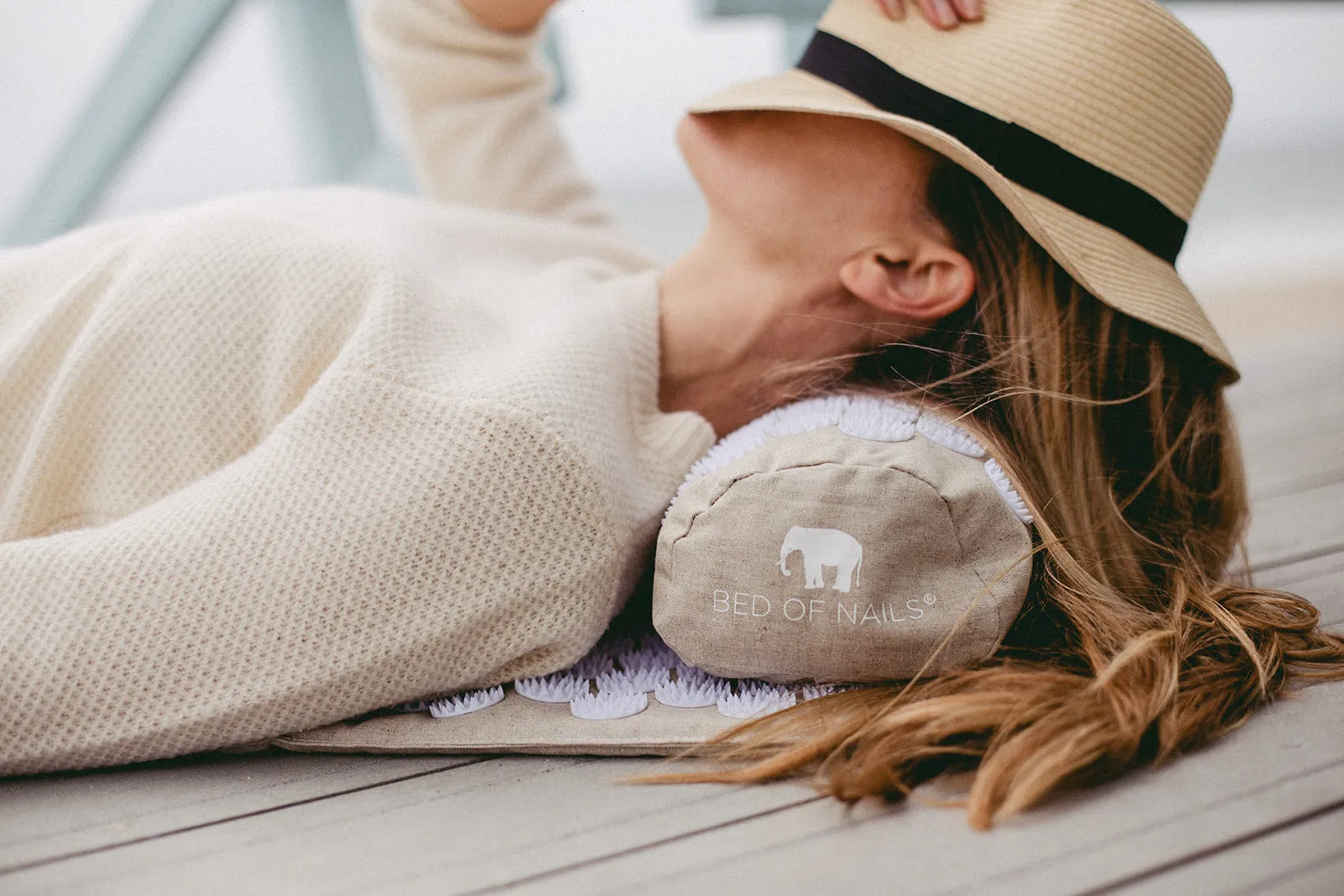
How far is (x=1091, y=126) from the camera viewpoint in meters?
1.02

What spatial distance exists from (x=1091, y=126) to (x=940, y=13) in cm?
20

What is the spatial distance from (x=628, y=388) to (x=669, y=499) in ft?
0.44

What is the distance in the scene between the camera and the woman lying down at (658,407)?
0.84m

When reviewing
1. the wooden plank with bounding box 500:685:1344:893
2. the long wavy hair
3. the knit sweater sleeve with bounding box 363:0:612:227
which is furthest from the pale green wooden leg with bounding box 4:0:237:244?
the wooden plank with bounding box 500:685:1344:893

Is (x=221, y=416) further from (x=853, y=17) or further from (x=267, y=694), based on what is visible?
(x=853, y=17)

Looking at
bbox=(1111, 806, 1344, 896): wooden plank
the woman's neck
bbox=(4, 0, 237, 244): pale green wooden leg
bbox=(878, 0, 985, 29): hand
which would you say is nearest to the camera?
bbox=(1111, 806, 1344, 896): wooden plank

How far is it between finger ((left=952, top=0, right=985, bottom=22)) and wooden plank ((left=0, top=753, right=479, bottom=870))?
880 mm

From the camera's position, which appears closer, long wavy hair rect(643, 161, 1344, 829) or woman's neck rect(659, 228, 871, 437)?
long wavy hair rect(643, 161, 1344, 829)

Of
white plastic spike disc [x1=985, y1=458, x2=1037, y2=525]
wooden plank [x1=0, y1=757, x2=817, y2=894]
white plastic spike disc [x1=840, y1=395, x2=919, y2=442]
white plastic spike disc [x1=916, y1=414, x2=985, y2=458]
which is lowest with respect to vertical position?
wooden plank [x1=0, y1=757, x2=817, y2=894]

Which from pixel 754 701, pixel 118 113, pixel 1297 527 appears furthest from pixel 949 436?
pixel 118 113

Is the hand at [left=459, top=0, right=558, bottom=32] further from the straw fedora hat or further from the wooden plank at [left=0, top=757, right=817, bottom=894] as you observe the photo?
the wooden plank at [left=0, top=757, right=817, bottom=894]

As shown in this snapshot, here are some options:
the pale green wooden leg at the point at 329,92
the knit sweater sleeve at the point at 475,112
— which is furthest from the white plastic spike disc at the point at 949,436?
the pale green wooden leg at the point at 329,92

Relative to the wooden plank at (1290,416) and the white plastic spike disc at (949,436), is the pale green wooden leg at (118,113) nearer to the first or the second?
the white plastic spike disc at (949,436)

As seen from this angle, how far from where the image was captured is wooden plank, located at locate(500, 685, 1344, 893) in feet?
2.26
